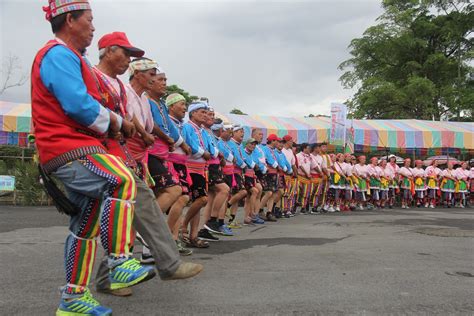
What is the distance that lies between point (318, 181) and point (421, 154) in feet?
37.9

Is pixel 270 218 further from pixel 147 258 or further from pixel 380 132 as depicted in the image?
pixel 380 132


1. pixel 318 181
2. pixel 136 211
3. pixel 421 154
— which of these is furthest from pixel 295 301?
pixel 421 154

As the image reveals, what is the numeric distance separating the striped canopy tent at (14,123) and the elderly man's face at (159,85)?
40.2 ft

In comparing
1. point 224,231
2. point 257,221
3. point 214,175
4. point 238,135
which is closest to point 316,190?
point 257,221

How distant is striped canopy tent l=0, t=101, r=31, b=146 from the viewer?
1522cm

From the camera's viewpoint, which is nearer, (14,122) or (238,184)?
(238,184)

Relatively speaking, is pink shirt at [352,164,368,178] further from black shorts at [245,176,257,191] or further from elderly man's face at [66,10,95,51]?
elderly man's face at [66,10,95,51]

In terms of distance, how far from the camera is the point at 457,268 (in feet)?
14.8

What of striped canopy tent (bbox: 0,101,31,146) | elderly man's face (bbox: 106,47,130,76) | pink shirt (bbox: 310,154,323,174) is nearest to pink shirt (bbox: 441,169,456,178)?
pink shirt (bbox: 310,154,323,174)

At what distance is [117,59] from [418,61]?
35.8 meters

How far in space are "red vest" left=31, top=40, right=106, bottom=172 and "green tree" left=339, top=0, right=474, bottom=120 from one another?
3167cm

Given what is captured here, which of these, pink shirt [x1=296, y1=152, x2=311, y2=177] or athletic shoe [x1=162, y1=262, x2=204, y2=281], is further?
pink shirt [x1=296, y1=152, x2=311, y2=177]

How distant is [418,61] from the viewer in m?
35.1

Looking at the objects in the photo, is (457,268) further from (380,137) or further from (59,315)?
(380,137)
